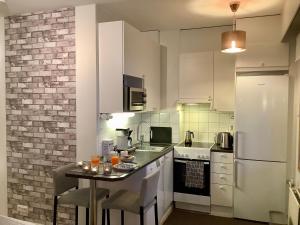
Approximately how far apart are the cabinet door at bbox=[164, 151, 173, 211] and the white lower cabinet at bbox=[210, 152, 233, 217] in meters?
0.57

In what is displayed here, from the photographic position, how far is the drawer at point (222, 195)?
3670 mm

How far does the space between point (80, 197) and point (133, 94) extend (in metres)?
1.19

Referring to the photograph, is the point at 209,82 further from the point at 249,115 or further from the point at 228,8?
the point at 228,8

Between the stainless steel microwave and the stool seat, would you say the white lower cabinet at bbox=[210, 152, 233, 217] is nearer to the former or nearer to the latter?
the stainless steel microwave

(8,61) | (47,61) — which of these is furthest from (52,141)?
(8,61)

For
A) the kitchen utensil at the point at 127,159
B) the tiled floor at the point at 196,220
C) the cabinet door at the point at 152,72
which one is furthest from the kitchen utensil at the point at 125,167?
the tiled floor at the point at 196,220

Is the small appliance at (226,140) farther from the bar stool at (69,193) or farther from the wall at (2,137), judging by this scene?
the wall at (2,137)

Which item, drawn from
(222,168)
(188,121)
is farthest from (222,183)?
(188,121)

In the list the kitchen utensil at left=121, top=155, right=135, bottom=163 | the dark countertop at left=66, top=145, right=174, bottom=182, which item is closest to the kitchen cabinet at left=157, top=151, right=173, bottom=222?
the dark countertop at left=66, top=145, right=174, bottom=182

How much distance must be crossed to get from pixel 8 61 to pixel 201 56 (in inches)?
102

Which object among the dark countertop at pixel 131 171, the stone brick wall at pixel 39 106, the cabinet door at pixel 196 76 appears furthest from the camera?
the cabinet door at pixel 196 76

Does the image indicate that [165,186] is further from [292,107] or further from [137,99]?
[292,107]

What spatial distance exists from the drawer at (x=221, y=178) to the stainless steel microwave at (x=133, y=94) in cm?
143

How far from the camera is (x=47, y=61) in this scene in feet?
10.4
